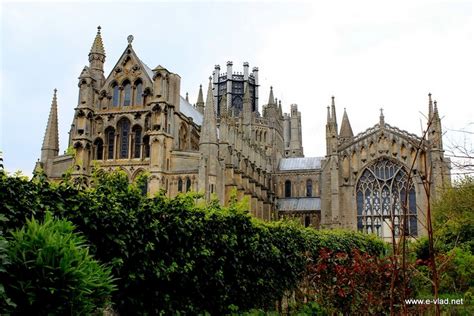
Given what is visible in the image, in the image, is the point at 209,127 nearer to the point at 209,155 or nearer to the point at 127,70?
the point at 209,155

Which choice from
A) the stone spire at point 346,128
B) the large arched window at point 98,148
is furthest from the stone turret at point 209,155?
the stone spire at point 346,128

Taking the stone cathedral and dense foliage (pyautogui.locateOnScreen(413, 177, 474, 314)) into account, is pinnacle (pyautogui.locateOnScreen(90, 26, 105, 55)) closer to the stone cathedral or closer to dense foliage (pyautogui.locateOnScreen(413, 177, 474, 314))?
the stone cathedral

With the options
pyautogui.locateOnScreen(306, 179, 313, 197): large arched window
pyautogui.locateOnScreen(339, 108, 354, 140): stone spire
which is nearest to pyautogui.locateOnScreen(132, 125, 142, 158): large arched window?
pyautogui.locateOnScreen(306, 179, 313, 197): large arched window

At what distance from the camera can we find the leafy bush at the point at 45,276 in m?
5.69

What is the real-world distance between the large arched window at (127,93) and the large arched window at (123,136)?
171cm

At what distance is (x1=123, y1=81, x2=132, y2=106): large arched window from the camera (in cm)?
4312

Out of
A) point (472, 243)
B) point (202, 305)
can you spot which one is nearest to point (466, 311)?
point (202, 305)

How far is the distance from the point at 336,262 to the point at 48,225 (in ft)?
37.7

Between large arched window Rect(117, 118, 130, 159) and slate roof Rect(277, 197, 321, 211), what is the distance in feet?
78.9

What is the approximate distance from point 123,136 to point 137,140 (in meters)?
1.58

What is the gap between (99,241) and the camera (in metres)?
8.45

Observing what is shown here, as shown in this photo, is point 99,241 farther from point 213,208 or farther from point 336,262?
point 336,262

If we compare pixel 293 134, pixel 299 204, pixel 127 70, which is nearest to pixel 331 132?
pixel 299 204

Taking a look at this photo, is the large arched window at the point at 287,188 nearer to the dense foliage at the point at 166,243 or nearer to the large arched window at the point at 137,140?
the large arched window at the point at 137,140
